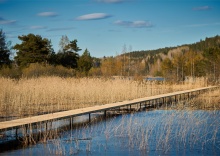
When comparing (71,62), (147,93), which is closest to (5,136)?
(147,93)

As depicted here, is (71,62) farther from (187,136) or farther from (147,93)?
(187,136)

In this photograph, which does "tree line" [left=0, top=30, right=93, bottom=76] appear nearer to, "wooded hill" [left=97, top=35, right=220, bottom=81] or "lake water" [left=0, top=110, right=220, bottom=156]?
"wooded hill" [left=97, top=35, right=220, bottom=81]

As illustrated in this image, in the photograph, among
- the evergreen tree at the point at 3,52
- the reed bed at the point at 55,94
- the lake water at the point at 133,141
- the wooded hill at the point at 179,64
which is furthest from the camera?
the wooded hill at the point at 179,64

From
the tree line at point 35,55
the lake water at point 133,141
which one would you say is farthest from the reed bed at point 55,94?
the tree line at point 35,55

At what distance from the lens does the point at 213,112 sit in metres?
12.3

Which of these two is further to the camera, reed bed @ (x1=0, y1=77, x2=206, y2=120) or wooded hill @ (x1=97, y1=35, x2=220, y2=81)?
wooded hill @ (x1=97, y1=35, x2=220, y2=81)

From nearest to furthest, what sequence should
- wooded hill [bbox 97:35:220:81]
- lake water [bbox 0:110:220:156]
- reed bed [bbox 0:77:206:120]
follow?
1. lake water [bbox 0:110:220:156]
2. reed bed [bbox 0:77:206:120]
3. wooded hill [bbox 97:35:220:81]

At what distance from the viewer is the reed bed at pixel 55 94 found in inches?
475

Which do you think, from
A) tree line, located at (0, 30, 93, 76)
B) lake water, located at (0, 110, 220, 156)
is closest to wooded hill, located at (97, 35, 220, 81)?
tree line, located at (0, 30, 93, 76)

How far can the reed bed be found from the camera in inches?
475

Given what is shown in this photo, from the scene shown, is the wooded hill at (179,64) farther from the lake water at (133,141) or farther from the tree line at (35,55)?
the lake water at (133,141)

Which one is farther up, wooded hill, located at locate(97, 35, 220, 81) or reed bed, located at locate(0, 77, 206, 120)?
wooded hill, located at locate(97, 35, 220, 81)

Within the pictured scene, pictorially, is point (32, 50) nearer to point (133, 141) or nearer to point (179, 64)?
point (133, 141)

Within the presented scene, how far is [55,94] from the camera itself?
1433cm
